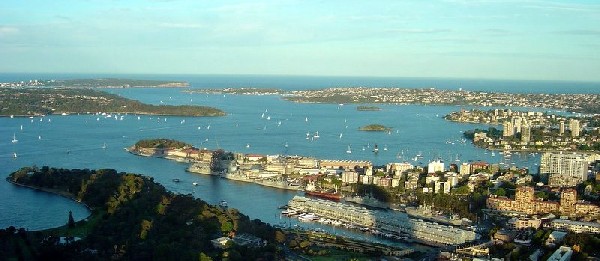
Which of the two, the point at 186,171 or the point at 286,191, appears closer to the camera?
the point at 286,191

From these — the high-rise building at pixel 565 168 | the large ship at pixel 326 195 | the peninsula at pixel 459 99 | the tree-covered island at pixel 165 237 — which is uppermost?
the peninsula at pixel 459 99

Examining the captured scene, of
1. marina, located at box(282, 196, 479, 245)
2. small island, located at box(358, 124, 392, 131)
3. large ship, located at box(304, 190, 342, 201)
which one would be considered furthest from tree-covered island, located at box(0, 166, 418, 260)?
small island, located at box(358, 124, 392, 131)

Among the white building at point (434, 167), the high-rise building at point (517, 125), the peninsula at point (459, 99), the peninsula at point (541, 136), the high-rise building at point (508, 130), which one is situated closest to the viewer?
the white building at point (434, 167)

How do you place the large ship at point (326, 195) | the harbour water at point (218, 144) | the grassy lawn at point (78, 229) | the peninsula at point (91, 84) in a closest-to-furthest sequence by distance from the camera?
the grassy lawn at point (78, 229) < the harbour water at point (218, 144) < the large ship at point (326, 195) < the peninsula at point (91, 84)

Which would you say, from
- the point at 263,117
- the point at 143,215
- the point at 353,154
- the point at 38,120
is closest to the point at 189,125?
the point at 263,117

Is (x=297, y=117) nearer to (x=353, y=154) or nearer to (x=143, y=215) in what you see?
(x=353, y=154)

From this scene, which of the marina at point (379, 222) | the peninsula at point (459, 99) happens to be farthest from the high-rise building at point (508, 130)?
the marina at point (379, 222)

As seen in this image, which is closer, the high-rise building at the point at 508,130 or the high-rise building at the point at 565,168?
the high-rise building at the point at 565,168

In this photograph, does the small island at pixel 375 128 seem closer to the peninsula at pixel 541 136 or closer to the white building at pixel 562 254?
the peninsula at pixel 541 136
